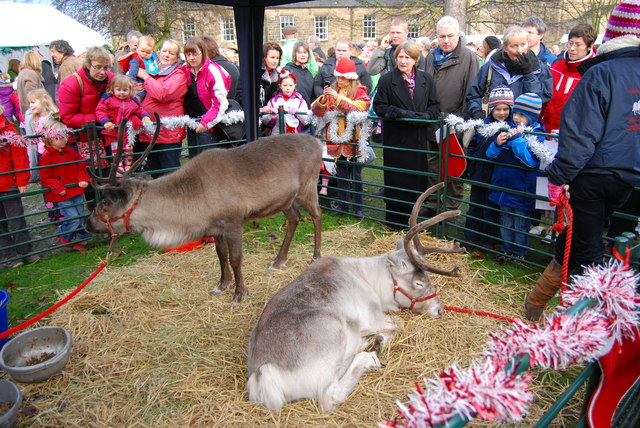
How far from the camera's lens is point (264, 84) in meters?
8.20

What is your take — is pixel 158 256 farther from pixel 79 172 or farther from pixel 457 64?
pixel 457 64

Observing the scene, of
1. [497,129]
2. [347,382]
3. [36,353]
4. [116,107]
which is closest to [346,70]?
[497,129]

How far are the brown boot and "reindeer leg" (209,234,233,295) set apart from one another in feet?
9.99

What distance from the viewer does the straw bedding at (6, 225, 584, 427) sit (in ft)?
10.8

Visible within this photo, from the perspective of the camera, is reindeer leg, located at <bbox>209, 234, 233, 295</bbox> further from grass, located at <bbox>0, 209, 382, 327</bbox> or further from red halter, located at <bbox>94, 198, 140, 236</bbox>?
grass, located at <bbox>0, 209, 382, 327</bbox>

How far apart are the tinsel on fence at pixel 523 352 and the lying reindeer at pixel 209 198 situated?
10.7 ft

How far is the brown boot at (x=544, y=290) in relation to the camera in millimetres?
3988

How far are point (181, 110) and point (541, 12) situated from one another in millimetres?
22650

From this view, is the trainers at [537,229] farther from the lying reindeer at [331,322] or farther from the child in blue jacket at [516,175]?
the lying reindeer at [331,322]

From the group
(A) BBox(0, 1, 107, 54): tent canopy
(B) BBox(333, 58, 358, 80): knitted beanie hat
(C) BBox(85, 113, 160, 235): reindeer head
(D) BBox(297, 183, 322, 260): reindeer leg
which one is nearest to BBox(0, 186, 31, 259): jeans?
(C) BBox(85, 113, 160, 235): reindeer head

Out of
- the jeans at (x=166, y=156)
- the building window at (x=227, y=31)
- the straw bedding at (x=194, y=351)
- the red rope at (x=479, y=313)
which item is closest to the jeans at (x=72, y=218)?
the jeans at (x=166, y=156)

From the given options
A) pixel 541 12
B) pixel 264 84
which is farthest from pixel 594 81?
pixel 541 12

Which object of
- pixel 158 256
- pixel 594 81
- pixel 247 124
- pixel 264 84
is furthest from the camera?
pixel 264 84

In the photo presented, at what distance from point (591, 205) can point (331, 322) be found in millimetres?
2209
